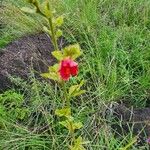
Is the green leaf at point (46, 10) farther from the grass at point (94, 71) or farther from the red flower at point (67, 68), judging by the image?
the grass at point (94, 71)

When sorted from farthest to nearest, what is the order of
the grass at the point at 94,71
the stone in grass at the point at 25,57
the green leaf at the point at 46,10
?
the stone in grass at the point at 25,57 < the grass at the point at 94,71 < the green leaf at the point at 46,10

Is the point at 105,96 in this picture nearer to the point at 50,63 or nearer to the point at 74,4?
the point at 50,63

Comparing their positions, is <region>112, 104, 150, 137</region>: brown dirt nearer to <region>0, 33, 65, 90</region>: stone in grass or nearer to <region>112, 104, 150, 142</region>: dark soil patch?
<region>112, 104, 150, 142</region>: dark soil patch

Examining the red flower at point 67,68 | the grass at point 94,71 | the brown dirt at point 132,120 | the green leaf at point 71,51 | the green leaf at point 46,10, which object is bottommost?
the brown dirt at point 132,120

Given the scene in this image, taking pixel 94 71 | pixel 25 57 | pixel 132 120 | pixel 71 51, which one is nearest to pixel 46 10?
pixel 71 51

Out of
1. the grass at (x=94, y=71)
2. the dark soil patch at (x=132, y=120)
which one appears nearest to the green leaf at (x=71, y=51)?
the grass at (x=94, y=71)

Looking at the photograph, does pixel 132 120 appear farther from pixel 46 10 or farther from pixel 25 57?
pixel 46 10

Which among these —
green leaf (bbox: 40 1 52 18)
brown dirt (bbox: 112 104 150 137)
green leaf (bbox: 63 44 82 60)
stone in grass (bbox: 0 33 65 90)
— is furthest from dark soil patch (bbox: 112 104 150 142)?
green leaf (bbox: 40 1 52 18)
